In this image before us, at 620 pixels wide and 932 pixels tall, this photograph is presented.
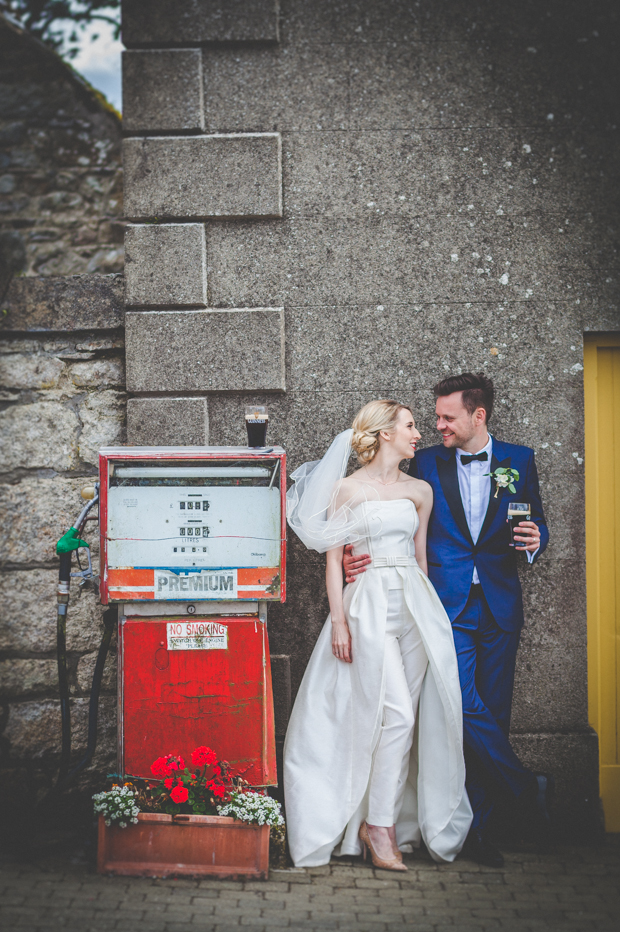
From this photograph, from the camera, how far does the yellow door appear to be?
3602 mm

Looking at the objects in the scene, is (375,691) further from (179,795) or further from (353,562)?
(179,795)

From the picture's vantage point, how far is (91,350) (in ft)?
11.6

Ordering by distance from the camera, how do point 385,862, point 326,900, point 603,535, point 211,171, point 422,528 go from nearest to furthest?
point 326,900, point 385,862, point 422,528, point 211,171, point 603,535

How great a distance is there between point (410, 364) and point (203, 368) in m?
1.11

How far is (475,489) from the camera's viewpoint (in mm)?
3266

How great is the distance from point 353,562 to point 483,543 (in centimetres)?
65

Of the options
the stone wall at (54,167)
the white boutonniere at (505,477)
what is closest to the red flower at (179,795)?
the white boutonniere at (505,477)

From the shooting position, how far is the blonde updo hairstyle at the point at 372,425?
3.12 m

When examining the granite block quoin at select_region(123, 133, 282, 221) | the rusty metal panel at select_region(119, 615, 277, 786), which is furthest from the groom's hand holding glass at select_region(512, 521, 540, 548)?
the granite block quoin at select_region(123, 133, 282, 221)

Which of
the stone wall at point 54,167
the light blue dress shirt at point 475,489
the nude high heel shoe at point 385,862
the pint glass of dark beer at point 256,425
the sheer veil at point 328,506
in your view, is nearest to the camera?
the pint glass of dark beer at point 256,425

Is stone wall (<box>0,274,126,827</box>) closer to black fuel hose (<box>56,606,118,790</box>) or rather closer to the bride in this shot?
black fuel hose (<box>56,606,118,790</box>)

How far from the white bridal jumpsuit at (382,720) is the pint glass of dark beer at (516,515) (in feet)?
1.48

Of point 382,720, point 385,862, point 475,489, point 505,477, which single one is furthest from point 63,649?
point 505,477

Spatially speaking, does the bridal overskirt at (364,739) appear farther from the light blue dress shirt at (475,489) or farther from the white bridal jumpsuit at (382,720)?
the light blue dress shirt at (475,489)
